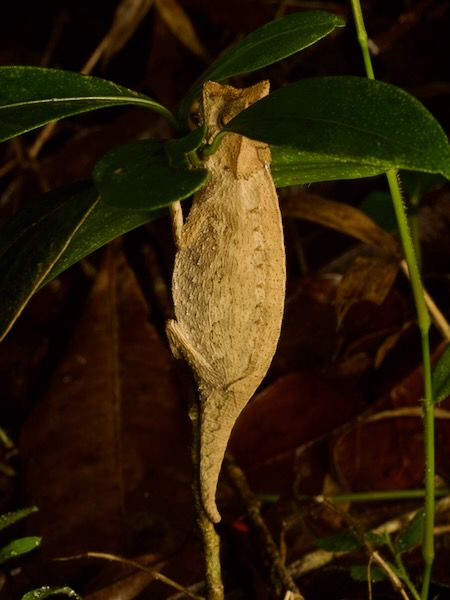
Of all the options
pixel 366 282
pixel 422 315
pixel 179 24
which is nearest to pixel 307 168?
pixel 422 315

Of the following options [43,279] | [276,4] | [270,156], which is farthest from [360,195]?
[43,279]

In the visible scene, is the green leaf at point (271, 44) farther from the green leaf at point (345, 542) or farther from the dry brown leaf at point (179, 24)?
the dry brown leaf at point (179, 24)

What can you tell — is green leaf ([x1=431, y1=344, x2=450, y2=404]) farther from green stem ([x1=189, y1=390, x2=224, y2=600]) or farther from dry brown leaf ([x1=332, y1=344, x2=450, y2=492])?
dry brown leaf ([x1=332, y1=344, x2=450, y2=492])

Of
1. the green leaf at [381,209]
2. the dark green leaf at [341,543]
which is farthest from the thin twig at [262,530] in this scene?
the green leaf at [381,209]

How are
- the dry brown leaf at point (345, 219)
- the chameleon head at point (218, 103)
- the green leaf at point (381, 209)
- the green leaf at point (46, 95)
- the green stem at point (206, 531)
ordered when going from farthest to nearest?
the green leaf at point (381, 209), the dry brown leaf at point (345, 219), the green stem at point (206, 531), the chameleon head at point (218, 103), the green leaf at point (46, 95)

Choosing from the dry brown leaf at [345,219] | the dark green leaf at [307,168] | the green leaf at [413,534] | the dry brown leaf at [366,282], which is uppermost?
the dry brown leaf at [345,219]

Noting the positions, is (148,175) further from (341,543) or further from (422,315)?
(341,543)
